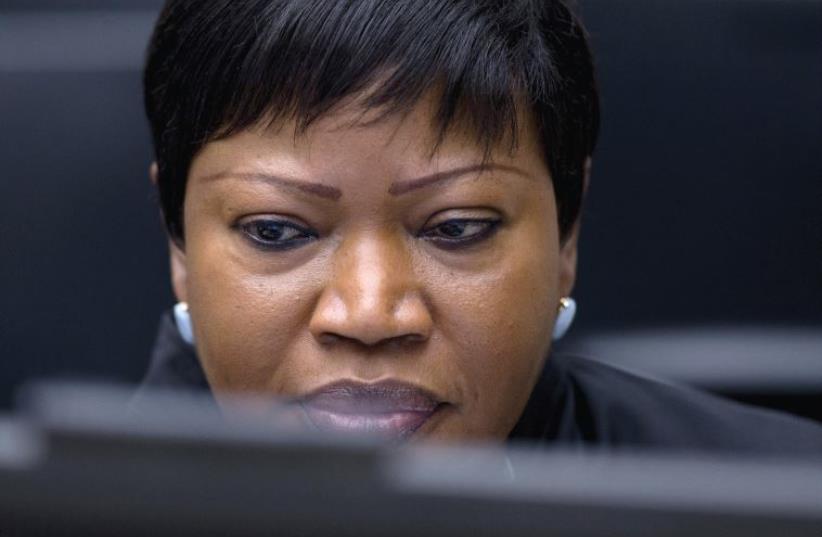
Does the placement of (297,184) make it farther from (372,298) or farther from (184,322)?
(184,322)

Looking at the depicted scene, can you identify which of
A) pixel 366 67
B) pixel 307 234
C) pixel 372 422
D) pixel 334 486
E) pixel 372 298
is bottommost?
pixel 334 486

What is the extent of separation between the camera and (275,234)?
Answer: 182 cm

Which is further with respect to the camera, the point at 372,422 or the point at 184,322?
the point at 184,322

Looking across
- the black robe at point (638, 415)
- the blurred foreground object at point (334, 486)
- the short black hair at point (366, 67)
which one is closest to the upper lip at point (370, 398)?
the short black hair at point (366, 67)

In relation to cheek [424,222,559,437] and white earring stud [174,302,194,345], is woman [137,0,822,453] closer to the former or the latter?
cheek [424,222,559,437]

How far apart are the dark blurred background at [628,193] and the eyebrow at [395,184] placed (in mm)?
972

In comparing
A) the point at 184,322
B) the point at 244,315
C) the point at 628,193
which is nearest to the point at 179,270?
the point at 184,322

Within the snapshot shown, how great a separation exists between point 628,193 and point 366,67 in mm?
1105

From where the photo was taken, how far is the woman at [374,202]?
174 centimetres

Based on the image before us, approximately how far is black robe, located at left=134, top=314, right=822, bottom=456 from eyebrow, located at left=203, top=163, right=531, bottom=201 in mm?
546

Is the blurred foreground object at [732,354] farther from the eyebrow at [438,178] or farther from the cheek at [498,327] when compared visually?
the eyebrow at [438,178]

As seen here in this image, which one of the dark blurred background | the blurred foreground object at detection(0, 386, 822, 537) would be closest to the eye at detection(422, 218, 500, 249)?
the blurred foreground object at detection(0, 386, 822, 537)

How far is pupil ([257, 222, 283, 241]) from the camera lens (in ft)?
5.94

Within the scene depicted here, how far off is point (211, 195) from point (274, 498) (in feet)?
3.14
